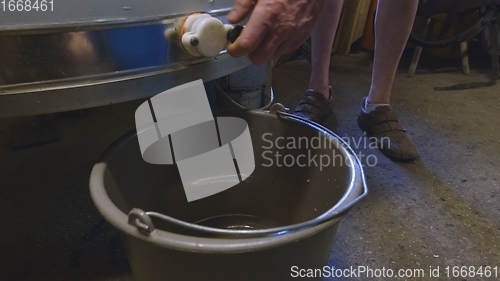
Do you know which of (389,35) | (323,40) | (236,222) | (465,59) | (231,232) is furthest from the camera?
(465,59)

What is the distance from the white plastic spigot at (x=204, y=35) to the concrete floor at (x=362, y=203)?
428 mm

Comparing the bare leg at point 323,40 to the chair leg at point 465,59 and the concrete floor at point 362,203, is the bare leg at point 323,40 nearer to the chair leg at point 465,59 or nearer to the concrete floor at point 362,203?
the concrete floor at point 362,203

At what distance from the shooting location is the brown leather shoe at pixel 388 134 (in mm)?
951

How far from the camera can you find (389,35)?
36.7 inches

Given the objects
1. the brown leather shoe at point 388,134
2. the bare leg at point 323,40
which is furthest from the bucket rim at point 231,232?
the bare leg at point 323,40

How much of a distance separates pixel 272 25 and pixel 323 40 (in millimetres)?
669

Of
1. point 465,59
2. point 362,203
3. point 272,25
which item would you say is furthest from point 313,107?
point 465,59

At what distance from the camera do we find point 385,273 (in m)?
0.64

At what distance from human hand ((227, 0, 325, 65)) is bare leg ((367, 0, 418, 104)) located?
521 millimetres

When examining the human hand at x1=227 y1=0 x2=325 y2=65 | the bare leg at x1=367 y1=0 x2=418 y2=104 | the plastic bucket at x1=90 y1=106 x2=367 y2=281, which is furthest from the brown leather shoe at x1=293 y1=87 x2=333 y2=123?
the human hand at x1=227 y1=0 x2=325 y2=65

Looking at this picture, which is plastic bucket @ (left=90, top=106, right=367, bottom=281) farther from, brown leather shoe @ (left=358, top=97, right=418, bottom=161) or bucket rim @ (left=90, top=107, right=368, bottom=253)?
brown leather shoe @ (left=358, top=97, right=418, bottom=161)

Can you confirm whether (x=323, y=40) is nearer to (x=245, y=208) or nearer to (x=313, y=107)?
(x=313, y=107)

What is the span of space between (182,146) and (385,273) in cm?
44

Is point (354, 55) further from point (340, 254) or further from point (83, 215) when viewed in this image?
A: point (83, 215)
